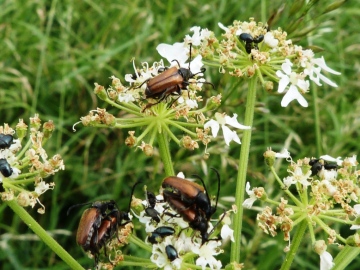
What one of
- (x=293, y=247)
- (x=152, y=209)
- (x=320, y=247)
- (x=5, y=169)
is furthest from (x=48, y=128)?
(x=320, y=247)

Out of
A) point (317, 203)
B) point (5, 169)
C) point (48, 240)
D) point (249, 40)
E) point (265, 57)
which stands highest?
point (249, 40)

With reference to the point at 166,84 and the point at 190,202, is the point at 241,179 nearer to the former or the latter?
the point at 190,202

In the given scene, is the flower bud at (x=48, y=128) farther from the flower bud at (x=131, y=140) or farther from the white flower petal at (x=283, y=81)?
the white flower petal at (x=283, y=81)

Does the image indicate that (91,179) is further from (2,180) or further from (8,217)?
(2,180)

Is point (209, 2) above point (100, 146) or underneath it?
above

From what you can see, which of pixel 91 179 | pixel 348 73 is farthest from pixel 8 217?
pixel 348 73
